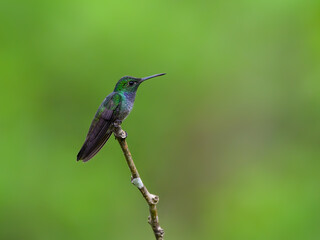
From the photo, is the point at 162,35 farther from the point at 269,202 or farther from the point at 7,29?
the point at 269,202

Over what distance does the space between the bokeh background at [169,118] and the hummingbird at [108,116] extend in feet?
17.7

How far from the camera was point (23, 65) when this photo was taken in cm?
1038

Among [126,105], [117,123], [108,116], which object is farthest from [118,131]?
[126,105]

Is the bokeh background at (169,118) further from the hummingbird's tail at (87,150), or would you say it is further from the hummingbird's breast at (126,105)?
the hummingbird's tail at (87,150)

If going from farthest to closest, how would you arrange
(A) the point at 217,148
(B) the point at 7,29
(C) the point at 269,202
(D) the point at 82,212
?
1. (A) the point at 217,148
2. (B) the point at 7,29
3. (C) the point at 269,202
4. (D) the point at 82,212

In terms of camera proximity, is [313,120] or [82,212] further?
[313,120]

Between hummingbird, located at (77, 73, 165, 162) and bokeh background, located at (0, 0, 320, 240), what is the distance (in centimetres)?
540

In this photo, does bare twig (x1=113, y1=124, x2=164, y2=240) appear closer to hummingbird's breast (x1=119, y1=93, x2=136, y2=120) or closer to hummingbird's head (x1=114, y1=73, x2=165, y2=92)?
hummingbird's breast (x1=119, y1=93, x2=136, y2=120)

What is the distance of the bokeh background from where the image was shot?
30.5 feet

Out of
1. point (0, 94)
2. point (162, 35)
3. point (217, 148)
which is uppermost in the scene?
point (162, 35)

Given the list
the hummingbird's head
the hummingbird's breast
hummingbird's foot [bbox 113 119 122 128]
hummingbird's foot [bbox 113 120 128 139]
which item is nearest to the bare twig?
hummingbird's foot [bbox 113 120 128 139]

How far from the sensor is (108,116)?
3.50 meters

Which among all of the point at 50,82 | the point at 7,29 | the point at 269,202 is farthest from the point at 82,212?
the point at 7,29

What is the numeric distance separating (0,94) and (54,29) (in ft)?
6.27
